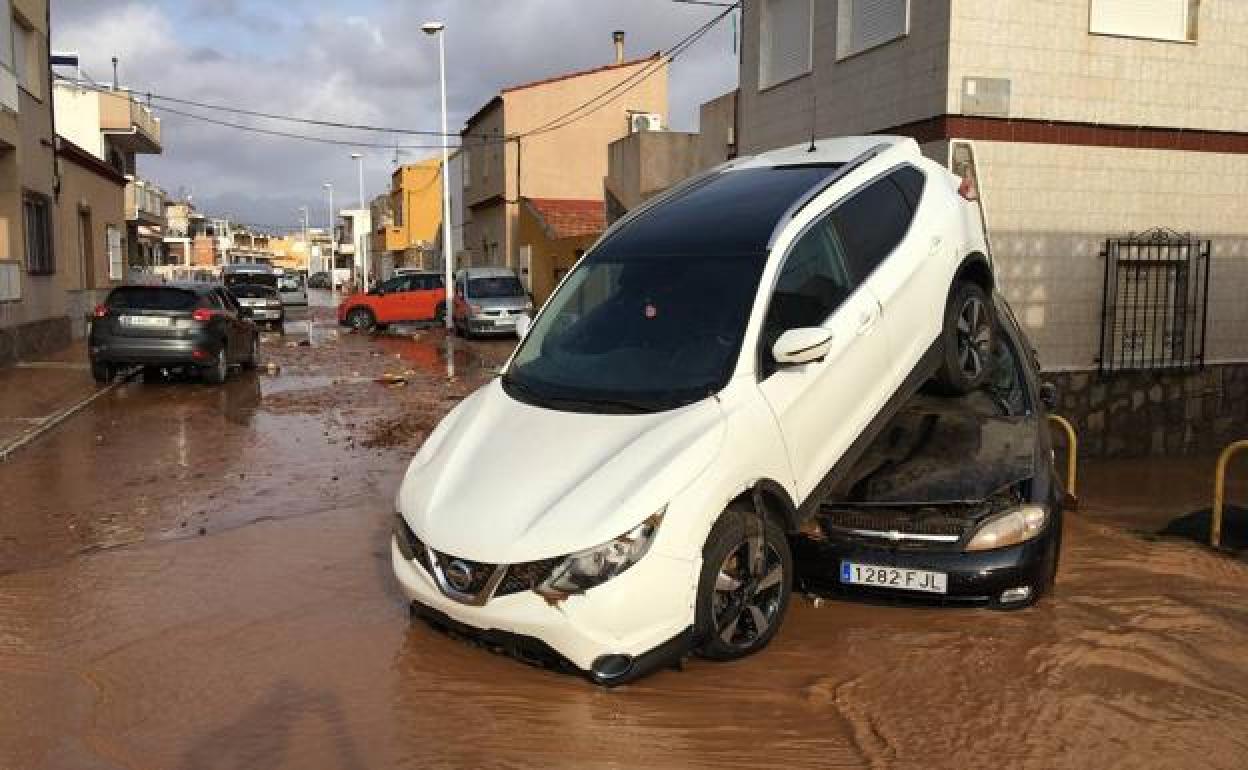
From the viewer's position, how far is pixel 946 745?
397 centimetres

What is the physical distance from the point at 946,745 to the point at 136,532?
222 inches

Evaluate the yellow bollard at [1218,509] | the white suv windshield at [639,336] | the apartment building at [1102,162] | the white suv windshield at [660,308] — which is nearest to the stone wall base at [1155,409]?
the apartment building at [1102,162]

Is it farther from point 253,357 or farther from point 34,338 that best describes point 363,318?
point 253,357

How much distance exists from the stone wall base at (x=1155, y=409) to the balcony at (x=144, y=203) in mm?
36815

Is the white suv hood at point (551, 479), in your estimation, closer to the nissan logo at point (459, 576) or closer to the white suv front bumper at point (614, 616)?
the nissan logo at point (459, 576)

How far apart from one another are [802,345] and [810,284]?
29.6 inches

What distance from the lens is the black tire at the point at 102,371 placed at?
15055 millimetres

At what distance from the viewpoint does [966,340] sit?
21.2ft

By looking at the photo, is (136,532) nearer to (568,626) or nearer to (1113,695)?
(568,626)

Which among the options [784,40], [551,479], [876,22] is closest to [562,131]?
[784,40]

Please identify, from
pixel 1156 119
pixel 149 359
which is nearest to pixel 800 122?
pixel 1156 119

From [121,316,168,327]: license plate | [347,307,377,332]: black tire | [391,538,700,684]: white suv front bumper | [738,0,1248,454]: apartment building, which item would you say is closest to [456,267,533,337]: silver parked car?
[347,307,377,332]: black tire

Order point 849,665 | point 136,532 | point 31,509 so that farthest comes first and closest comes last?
point 31,509
point 136,532
point 849,665

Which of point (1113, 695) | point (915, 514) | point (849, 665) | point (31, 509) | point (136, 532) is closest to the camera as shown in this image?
point (1113, 695)
